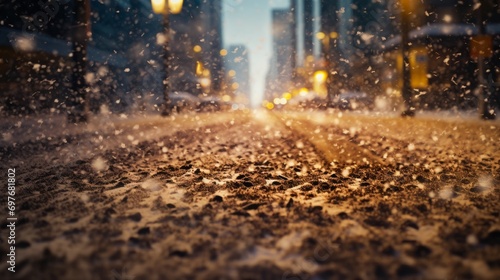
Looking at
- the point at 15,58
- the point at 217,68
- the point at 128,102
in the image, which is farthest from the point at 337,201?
the point at 217,68

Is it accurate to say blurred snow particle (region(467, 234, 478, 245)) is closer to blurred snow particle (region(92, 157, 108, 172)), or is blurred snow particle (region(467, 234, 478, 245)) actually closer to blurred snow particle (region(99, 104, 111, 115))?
blurred snow particle (region(92, 157, 108, 172))

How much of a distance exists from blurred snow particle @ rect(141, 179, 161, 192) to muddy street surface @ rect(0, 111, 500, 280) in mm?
29

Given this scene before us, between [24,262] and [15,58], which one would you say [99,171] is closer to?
[24,262]

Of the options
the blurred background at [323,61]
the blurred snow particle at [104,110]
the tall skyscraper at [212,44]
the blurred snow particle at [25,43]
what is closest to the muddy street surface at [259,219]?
the blurred background at [323,61]

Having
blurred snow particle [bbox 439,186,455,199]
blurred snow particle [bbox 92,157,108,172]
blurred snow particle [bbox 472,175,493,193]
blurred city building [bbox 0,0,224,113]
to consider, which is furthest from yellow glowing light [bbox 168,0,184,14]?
blurred snow particle [bbox 439,186,455,199]

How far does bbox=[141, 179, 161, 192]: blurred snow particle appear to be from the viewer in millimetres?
3154

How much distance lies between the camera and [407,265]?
1.53 m

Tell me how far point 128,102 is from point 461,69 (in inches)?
963

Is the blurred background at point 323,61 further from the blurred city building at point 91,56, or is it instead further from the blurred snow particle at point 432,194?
the blurred snow particle at point 432,194

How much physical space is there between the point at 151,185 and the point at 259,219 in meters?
1.52

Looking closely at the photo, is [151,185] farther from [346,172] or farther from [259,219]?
[346,172]

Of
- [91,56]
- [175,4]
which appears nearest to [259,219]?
[175,4]

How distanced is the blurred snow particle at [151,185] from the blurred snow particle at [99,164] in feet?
3.31

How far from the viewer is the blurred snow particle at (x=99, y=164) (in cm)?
418
